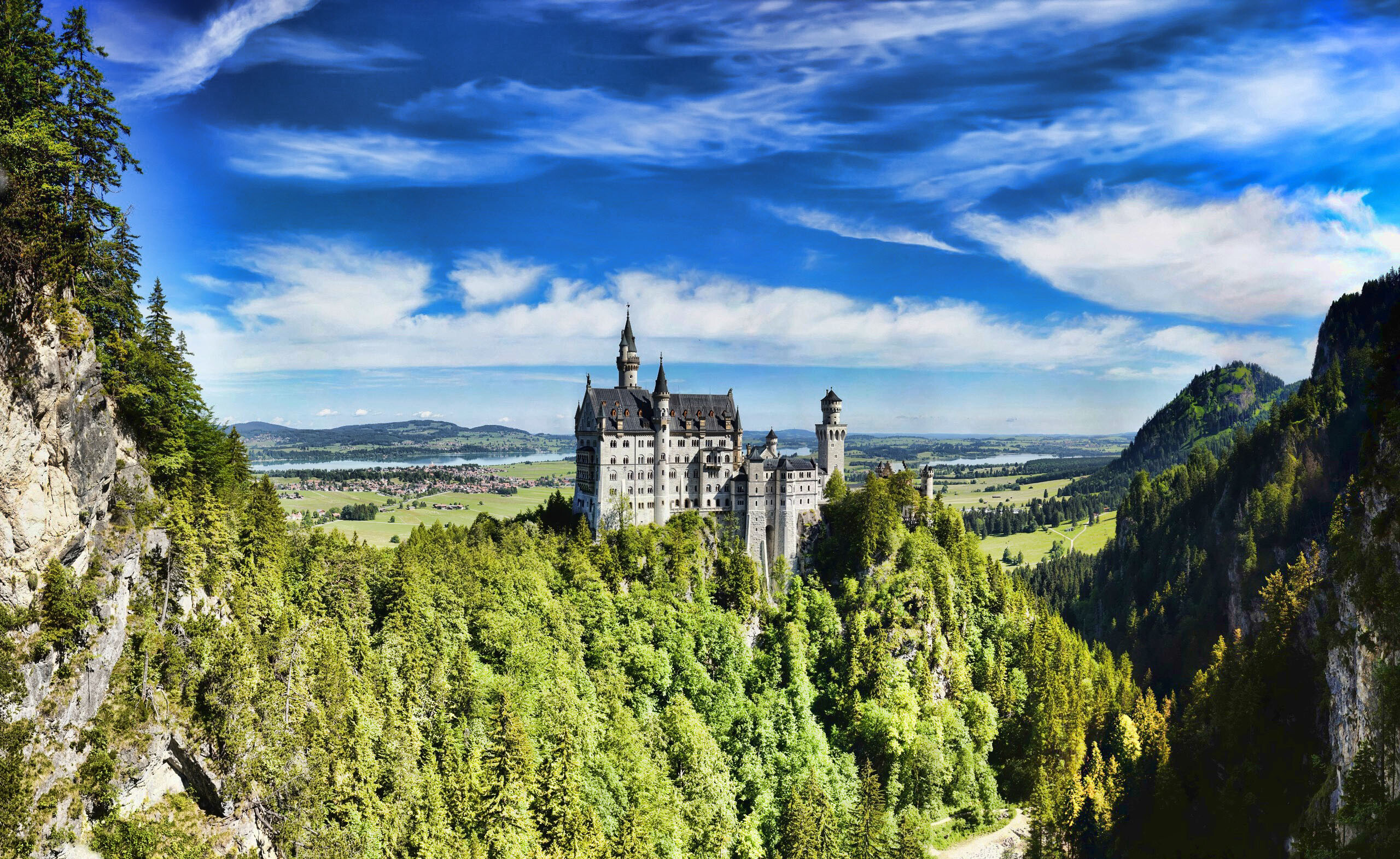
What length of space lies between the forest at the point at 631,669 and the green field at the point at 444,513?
26.8m

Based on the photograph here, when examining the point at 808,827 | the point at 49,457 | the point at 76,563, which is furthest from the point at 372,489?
the point at 49,457

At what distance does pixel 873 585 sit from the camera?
9400cm

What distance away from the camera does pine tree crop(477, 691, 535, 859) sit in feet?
150

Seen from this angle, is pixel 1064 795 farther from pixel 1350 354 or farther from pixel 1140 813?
pixel 1350 354

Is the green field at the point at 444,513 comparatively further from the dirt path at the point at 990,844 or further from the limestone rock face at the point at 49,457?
the dirt path at the point at 990,844

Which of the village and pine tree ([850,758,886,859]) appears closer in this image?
pine tree ([850,758,886,859])

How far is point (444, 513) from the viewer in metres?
137

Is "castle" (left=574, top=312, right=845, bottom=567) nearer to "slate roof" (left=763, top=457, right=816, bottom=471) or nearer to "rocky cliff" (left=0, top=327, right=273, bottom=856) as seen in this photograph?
"slate roof" (left=763, top=457, right=816, bottom=471)

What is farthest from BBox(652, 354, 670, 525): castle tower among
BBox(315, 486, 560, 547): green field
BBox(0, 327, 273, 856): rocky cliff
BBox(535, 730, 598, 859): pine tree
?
BBox(0, 327, 273, 856): rocky cliff

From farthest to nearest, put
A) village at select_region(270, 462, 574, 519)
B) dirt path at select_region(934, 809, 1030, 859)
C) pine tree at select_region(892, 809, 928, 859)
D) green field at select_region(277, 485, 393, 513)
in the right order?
village at select_region(270, 462, 574, 519), green field at select_region(277, 485, 393, 513), dirt path at select_region(934, 809, 1030, 859), pine tree at select_region(892, 809, 928, 859)

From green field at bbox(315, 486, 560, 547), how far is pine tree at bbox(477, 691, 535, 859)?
37.1 meters

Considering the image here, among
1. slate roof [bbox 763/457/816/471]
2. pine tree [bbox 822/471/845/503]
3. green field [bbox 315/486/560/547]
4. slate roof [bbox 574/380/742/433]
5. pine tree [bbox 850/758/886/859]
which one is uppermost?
slate roof [bbox 574/380/742/433]

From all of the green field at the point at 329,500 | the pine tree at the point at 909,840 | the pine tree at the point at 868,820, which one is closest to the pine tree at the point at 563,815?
the pine tree at the point at 868,820

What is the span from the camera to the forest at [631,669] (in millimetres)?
38000
